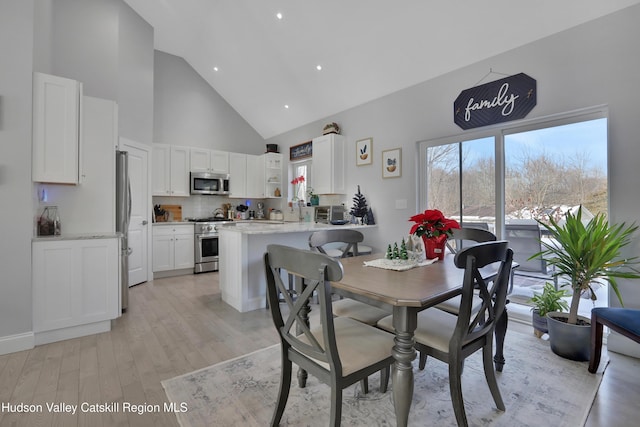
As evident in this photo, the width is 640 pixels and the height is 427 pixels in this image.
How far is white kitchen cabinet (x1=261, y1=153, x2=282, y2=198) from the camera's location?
6330mm

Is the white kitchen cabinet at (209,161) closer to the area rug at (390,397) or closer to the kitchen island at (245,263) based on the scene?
the kitchen island at (245,263)

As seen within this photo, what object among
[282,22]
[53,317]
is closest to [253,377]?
[53,317]

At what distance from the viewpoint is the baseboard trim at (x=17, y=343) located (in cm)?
233

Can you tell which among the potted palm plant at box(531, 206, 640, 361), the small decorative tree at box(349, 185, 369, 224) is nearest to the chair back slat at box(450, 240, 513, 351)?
the potted palm plant at box(531, 206, 640, 361)

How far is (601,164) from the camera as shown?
2.62m

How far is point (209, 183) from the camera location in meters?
5.78

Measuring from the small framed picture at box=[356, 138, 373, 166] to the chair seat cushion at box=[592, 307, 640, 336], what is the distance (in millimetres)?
3084

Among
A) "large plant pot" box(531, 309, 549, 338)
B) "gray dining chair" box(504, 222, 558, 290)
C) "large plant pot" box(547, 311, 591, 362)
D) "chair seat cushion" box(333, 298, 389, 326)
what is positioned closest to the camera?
"chair seat cushion" box(333, 298, 389, 326)

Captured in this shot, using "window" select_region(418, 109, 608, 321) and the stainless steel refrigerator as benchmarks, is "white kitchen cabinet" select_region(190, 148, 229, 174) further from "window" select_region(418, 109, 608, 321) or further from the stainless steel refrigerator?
"window" select_region(418, 109, 608, 321)

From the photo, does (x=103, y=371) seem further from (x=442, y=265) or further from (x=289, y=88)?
(x=289, y=88)

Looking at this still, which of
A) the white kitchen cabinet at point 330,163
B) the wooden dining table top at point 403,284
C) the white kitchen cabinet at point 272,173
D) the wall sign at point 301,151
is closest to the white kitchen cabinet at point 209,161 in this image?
the white kitchen cabinet at point 272,173

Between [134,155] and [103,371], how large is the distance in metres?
3.23

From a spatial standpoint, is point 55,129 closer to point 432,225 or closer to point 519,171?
point 432,225

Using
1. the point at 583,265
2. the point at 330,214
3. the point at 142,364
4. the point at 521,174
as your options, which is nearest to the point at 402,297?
the point at 583,265
